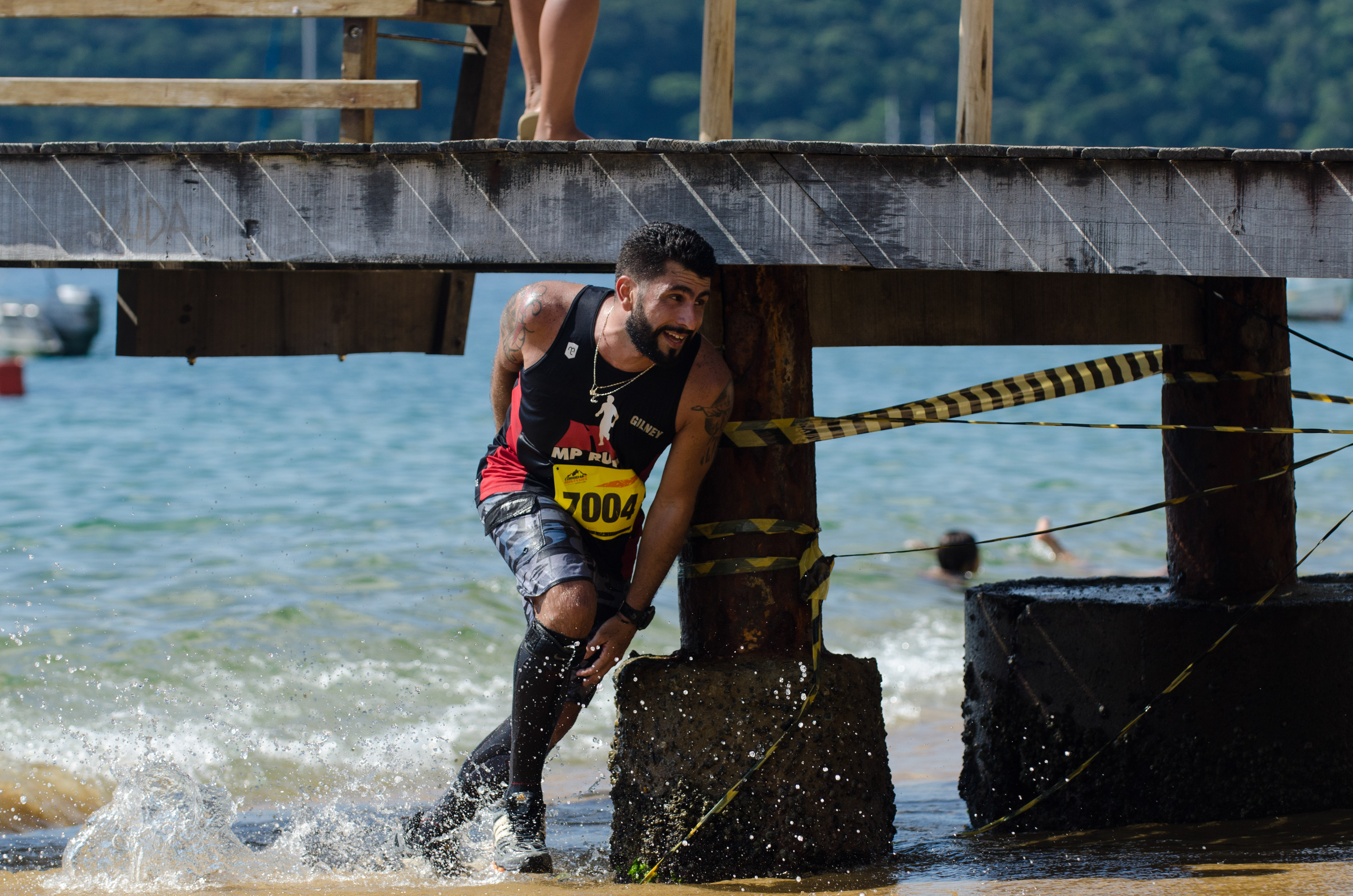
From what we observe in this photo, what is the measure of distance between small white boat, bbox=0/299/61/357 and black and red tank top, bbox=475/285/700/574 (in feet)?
134

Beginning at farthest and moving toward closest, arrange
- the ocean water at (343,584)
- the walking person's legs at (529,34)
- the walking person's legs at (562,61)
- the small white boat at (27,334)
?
1. the small white boat at (27,334)
2. the ocean water at (343,584)
3. the walking person's legs at (529,34)
4. the walking person's legs at (562,61)

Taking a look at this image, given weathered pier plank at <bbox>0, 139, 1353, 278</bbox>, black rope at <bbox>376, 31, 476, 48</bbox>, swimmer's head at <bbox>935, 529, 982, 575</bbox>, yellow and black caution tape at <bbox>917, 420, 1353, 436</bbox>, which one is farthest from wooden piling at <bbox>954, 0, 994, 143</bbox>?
swimmer's head at <bbox>935, 529, 982, 575</bbox>

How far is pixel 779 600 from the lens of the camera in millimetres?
4254

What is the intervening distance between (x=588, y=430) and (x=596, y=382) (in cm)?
14

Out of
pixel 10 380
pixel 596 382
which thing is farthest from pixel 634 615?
pixel 10 380

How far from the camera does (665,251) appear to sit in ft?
12.4

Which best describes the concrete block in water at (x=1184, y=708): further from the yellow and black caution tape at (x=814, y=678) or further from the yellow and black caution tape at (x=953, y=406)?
the yellow and black caution tape at (x=814, y=678)

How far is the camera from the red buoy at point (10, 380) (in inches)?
1148

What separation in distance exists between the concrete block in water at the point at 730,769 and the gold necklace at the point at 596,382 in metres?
0.79

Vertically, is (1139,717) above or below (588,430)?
below

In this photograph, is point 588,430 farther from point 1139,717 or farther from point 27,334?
point 27,334

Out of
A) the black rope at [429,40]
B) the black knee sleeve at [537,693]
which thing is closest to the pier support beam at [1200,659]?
the black rope at [429,40]

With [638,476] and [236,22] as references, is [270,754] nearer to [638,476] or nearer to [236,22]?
[638,476]

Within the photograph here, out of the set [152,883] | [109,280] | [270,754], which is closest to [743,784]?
[152,883]
